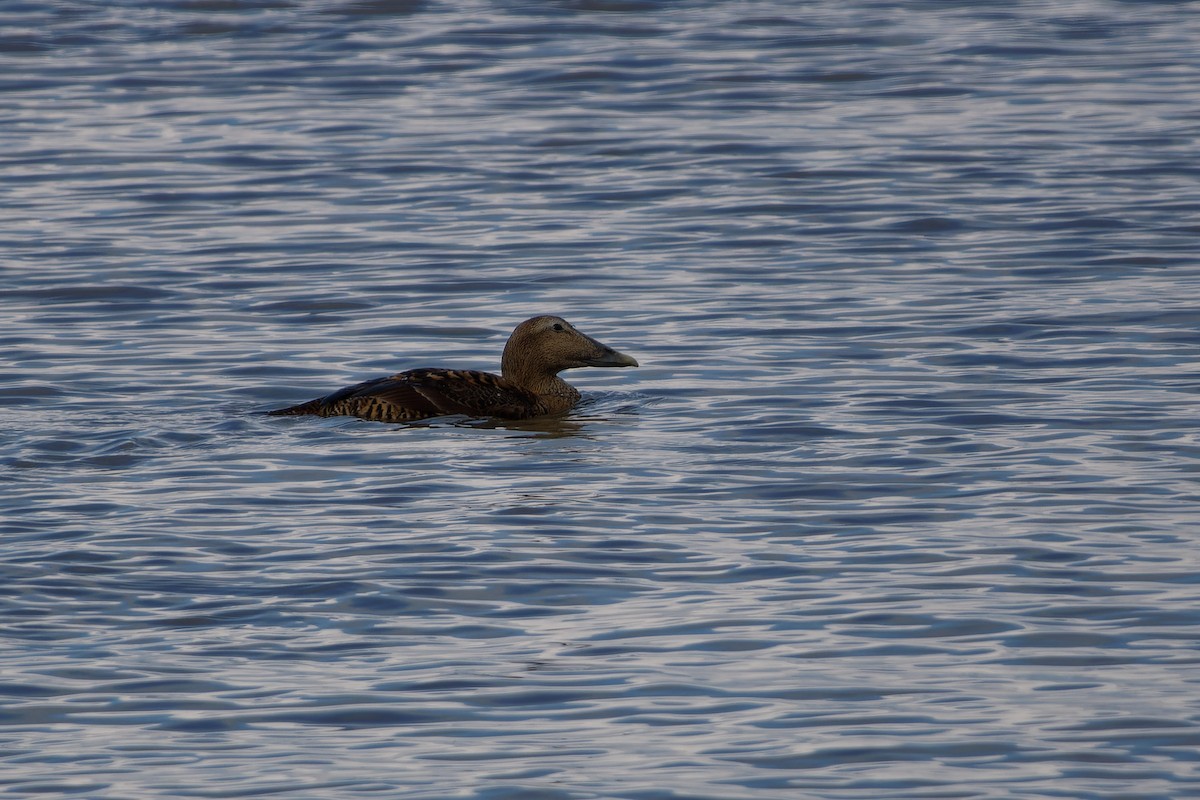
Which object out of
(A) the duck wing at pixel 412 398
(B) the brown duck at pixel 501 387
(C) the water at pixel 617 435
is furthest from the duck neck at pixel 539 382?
(A) the duck wing at pixel 412 398

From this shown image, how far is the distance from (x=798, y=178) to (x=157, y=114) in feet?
23.6

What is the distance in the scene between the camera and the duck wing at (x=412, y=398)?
11500 mm

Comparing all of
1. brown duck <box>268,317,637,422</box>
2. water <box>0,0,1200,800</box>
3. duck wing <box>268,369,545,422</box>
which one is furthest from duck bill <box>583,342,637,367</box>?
duck wing <box>268,369,545,422</box>

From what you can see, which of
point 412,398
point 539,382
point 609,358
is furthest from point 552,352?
point 412,398

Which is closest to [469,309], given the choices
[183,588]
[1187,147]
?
[183,588]

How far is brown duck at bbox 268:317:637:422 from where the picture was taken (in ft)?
37.8

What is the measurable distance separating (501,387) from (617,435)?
110 centimetres

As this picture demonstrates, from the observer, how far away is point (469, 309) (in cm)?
1473

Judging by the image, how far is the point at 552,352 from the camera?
12539 mm

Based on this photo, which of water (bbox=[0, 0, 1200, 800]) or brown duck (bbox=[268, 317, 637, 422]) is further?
brown duck (bbox=[268, 317, 637, 422])

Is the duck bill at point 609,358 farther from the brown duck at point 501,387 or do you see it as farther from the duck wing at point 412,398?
the duck wing at point 412,398

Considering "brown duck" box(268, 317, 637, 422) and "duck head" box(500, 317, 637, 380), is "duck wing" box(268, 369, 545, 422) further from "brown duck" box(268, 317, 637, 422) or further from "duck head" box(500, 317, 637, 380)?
"duck head" box(500, 317, 637, 380)

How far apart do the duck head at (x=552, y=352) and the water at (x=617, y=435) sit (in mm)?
315

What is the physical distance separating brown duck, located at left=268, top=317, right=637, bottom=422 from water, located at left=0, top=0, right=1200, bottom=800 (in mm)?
213
